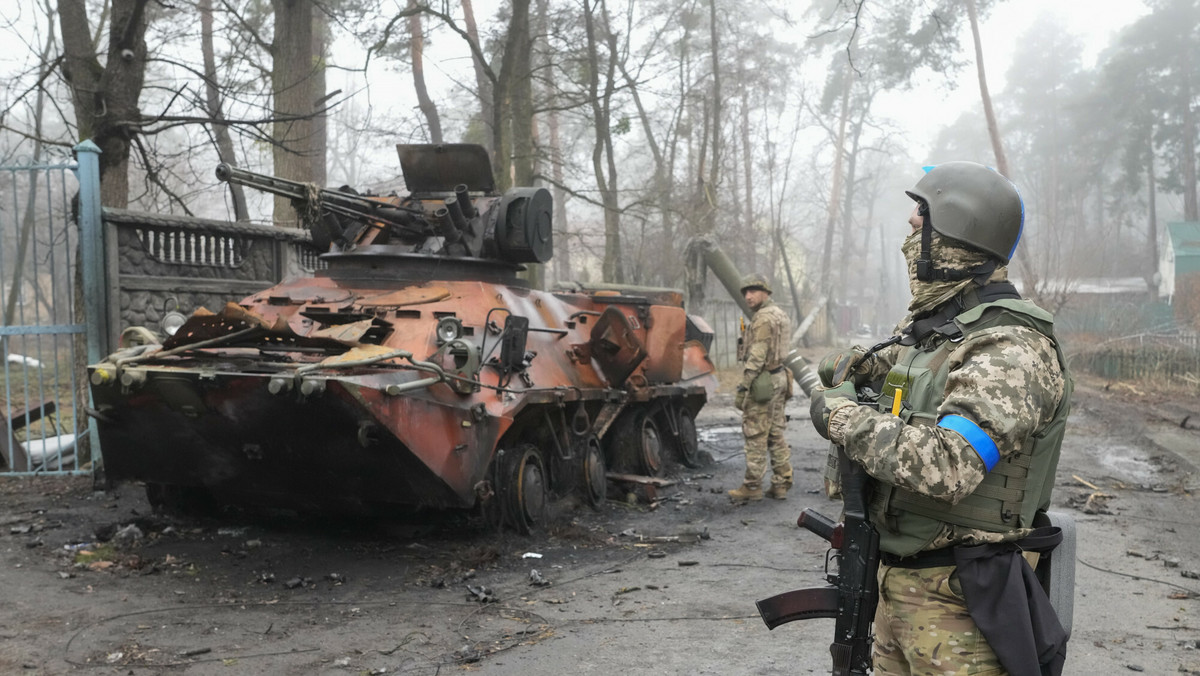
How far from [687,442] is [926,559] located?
8.29 meters

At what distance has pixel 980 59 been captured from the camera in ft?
79.0

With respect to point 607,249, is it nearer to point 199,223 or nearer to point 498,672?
point 199,223

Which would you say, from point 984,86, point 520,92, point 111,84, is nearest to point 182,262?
point 111,84

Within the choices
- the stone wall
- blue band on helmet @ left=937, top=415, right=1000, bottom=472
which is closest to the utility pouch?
the stone wall

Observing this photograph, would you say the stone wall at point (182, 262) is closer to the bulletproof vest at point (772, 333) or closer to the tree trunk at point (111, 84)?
the tree trunk at point (111, 84)

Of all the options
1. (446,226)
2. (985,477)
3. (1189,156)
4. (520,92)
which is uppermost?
(1189,156)

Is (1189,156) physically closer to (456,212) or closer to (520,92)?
(520,92)

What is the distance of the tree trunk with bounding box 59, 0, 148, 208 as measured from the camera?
30.1 feet

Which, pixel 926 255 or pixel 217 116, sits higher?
pixel 217 116

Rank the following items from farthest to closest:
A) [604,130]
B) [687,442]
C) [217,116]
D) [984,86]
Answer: [984,86] < [604,130] < [687,442] < [217,116]

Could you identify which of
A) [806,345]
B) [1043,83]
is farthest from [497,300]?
[1043,83]

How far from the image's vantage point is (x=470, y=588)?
6.09 m

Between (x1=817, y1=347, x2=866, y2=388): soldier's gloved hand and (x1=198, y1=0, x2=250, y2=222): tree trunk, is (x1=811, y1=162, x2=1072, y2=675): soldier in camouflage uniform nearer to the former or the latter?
(x1=817, y1=347, x2=866, y2=388): soldier's gloved hand

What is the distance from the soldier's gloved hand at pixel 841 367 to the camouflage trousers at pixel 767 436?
19.7 feet
